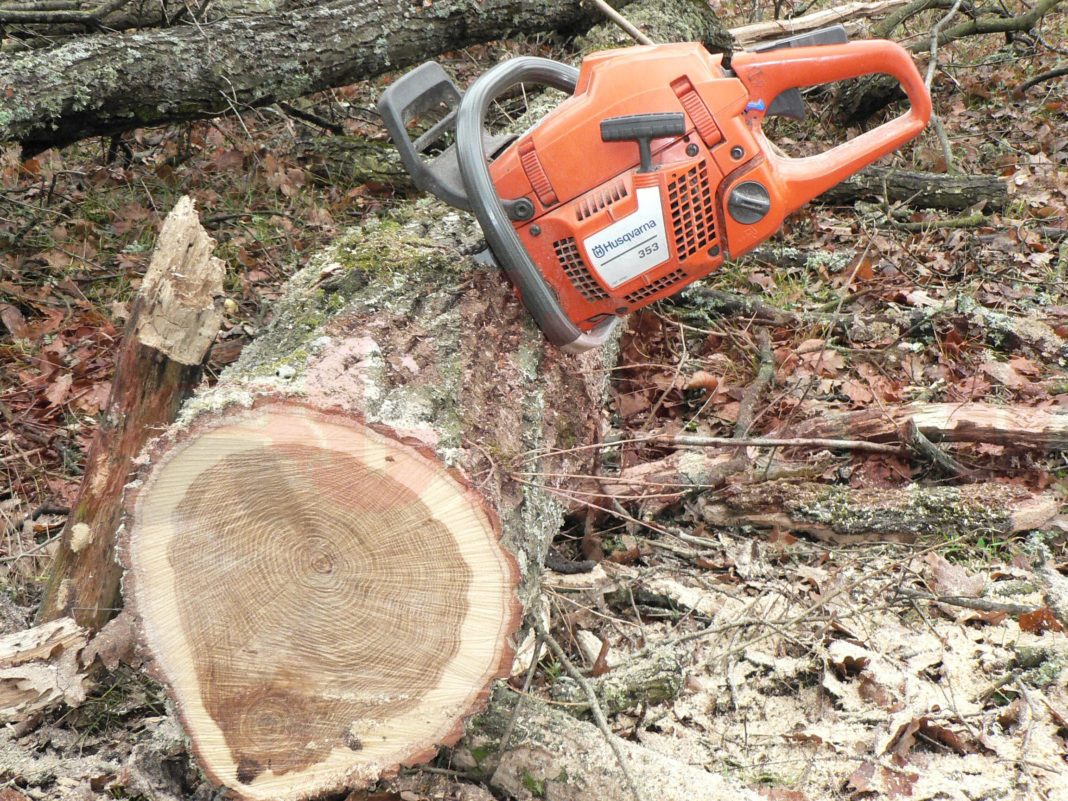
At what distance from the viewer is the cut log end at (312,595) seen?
171 cm

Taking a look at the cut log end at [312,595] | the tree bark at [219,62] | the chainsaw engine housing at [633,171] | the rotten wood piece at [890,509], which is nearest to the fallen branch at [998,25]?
the tree bark at [219,62]

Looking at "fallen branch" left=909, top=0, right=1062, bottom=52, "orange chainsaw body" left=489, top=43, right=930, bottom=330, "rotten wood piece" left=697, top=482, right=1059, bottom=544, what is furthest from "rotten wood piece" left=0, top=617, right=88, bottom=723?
"fallen branch" left=909, top=0, right=1062, bottom=52

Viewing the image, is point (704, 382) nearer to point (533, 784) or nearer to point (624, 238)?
point (624, 238)

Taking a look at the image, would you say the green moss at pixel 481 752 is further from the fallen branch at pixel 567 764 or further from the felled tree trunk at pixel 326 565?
the felled tree trunk at pixel 326 565

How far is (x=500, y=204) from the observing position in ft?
7.75

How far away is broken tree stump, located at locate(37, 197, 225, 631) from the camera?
2289 mm

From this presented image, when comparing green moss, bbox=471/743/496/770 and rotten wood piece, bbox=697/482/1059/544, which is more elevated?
green moss, bbox=471/743/496/770

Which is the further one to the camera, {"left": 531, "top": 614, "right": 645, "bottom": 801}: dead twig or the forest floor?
the forest floor

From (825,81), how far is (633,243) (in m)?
0.74

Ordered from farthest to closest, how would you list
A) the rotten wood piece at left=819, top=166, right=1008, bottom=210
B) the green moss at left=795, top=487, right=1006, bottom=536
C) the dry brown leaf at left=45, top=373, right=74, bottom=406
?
the rotten wood piece at left=819, top=166, right=1008, bottom=210, the dry brown leaf at left=45, top=373, right=74, bottom=406, the green moss at left=795, top=487, right=1006, bottom=536

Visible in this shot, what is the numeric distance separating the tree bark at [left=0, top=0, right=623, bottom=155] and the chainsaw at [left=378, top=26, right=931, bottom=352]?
1.94m

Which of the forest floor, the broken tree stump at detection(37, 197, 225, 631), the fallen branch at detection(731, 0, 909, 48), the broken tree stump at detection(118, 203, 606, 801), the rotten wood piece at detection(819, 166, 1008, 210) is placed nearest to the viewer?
the broken tree stump at detection(118, 203, 606, 801)

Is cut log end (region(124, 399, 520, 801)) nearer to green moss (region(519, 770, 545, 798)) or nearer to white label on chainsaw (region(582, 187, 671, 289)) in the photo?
green moss (region(519, 770, 545, 798))

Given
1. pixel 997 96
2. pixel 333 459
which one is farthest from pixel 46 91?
pixel 997 96
